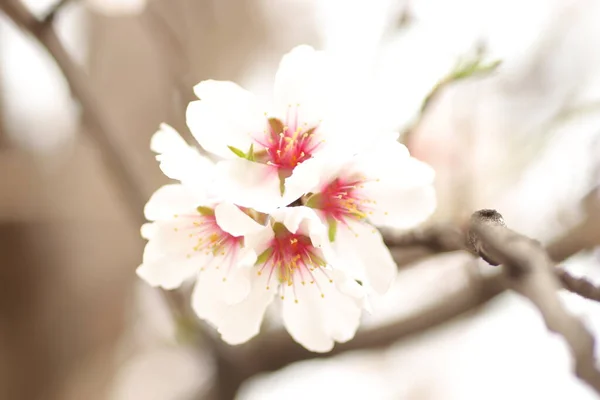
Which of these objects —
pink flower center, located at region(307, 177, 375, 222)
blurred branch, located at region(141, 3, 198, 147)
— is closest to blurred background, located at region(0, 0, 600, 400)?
blurred branch, located at region(141, 3, 198, 147)

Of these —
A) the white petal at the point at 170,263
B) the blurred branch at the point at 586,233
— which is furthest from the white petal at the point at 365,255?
the blurred branch at the point at 586,233

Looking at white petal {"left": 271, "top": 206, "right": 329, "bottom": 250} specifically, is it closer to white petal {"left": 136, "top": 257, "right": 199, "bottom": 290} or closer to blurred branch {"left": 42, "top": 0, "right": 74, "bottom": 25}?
white petal {"left": 136, "top": 257, "right": 199, "bottom": 290}

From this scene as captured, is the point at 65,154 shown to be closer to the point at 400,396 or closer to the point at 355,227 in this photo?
the point at 400,396

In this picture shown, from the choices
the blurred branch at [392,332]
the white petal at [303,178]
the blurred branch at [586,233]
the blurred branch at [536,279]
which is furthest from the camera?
the blurred branch at [392,332]

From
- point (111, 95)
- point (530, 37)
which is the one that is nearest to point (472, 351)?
point (530, 37)

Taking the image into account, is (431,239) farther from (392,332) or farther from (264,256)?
(392,332)

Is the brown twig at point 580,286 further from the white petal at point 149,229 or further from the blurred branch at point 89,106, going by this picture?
the blurred branch at point 89,106
